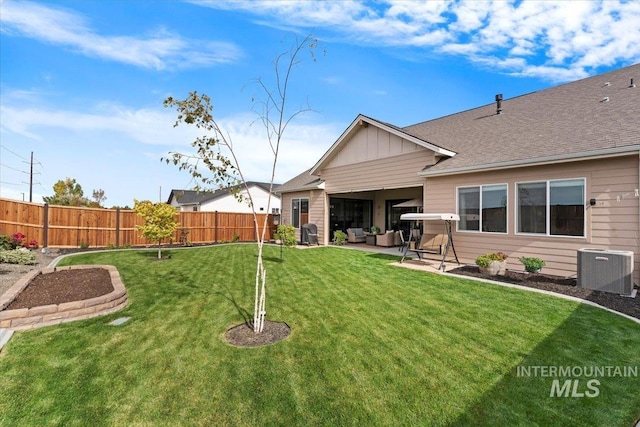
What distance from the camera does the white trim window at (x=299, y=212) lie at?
1598 centimetres

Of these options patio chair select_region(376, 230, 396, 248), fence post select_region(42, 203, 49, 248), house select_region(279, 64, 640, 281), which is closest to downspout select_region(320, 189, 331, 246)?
house select_region(279, 64, 640, 281)

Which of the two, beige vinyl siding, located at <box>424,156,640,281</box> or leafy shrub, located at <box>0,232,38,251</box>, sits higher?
beige vinyl siding, located at <box>424,156,640,281</box>

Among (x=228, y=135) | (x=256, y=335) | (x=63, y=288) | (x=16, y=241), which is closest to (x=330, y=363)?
(x=256, y=335)

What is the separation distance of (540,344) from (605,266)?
375 centimetres

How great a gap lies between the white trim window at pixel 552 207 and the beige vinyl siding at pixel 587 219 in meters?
0.12

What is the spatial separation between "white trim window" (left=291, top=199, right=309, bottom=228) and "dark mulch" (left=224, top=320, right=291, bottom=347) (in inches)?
449

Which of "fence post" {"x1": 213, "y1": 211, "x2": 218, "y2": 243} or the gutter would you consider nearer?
the gutter

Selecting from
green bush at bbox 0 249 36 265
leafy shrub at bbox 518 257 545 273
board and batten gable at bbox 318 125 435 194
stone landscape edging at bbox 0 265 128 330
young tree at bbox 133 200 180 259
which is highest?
board and batten gable at bbox 318 125 435 194

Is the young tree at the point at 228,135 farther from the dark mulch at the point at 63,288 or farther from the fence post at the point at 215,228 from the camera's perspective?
the fence post at the point at 215,228

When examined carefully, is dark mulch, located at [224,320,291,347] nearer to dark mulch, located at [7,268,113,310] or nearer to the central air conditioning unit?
dark mulch, located at [7,268,113,310]

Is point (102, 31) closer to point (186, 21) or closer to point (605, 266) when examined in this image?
point (186, 21)

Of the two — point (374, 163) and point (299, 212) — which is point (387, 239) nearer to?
point (374, 163)

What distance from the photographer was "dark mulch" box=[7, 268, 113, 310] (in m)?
5.11

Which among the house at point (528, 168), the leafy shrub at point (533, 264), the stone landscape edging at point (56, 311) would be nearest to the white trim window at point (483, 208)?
the house at point (528, 168)
